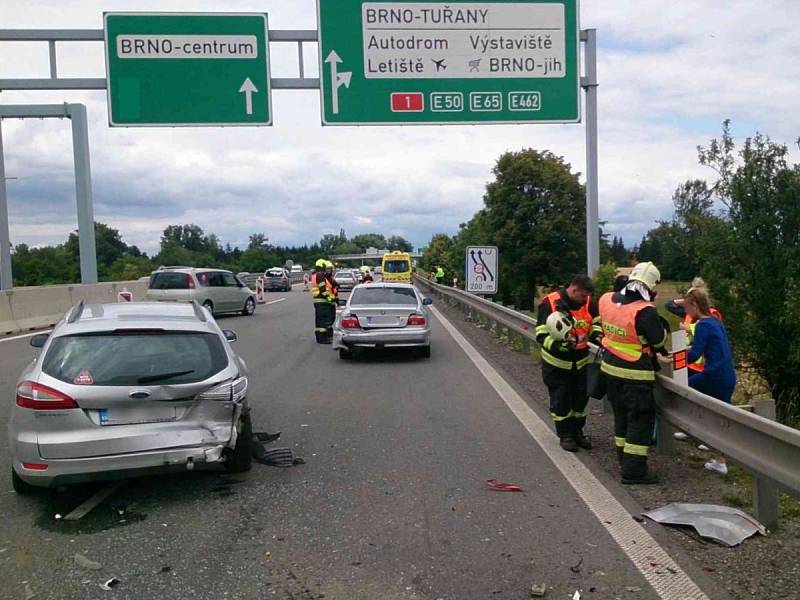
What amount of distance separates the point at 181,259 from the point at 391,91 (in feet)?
284

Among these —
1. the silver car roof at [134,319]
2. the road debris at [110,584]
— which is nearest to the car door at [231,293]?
the silver car roof at [134,319]

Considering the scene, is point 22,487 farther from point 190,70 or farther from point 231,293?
point 231,293

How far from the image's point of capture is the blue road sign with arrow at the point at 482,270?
2147 cm

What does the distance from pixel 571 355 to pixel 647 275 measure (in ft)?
4.04

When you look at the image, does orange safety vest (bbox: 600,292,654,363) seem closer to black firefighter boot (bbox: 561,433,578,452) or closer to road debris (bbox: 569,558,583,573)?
black firefighter boot (bbox: 561,433,578,452)

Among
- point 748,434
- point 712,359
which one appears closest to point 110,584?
point 748,434

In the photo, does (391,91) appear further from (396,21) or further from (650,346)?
(650,346)

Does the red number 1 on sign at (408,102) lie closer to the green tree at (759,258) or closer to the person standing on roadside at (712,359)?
the green tree at (759,258)

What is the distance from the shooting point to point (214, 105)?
14.5m

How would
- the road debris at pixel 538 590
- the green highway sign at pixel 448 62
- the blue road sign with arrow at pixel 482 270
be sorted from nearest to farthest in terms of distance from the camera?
the road debris at pixel 538 590 → the green highway sign at pixel 448 62 → the blue road sign with arrow at pixel 482 270

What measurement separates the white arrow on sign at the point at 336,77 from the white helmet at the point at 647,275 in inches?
370

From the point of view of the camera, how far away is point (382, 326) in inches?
543

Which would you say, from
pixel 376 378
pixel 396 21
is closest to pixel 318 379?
pixel 376 378

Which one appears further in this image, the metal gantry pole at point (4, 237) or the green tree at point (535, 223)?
the green tree at point (535, 223)
